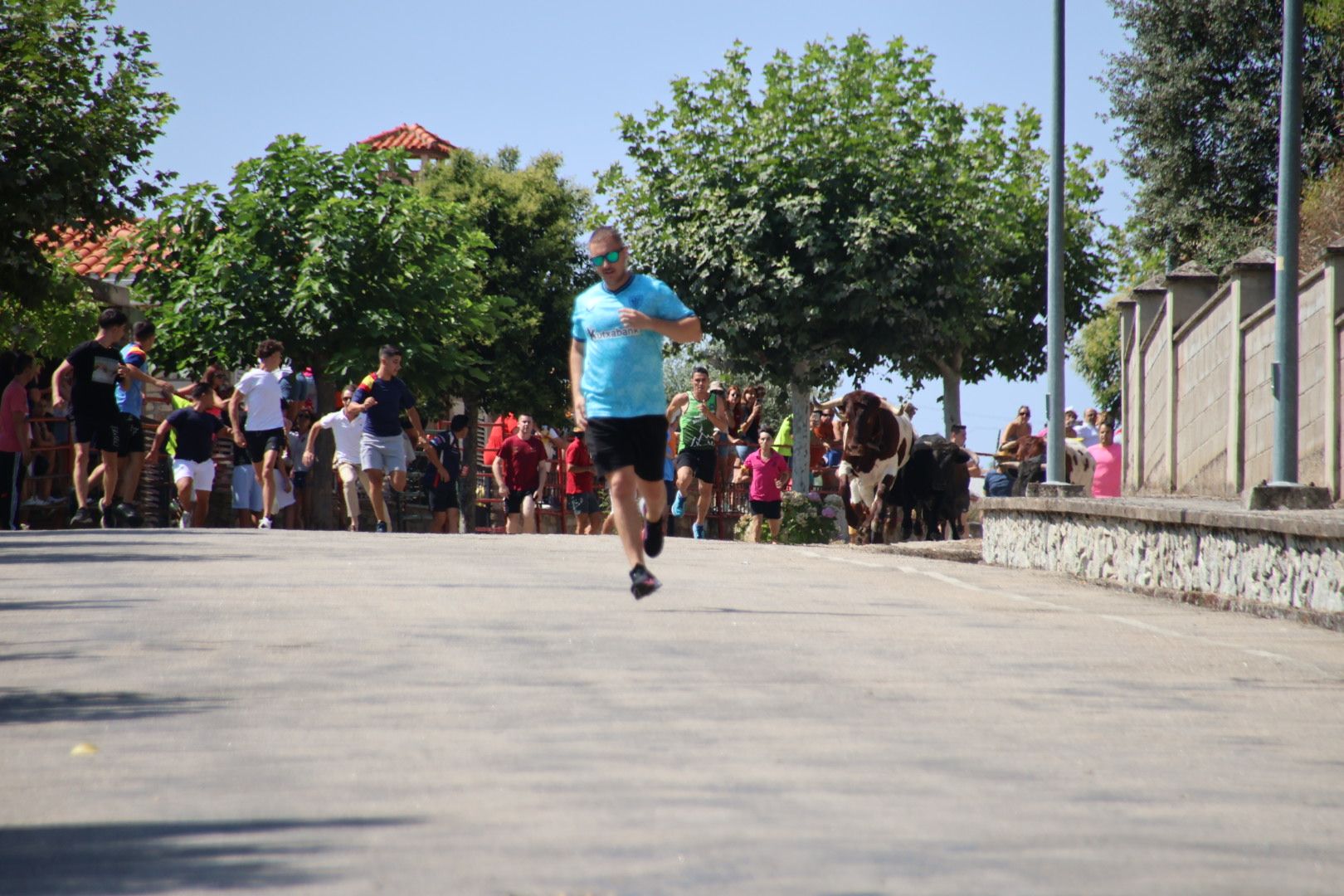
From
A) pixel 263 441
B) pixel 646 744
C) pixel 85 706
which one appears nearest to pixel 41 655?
pixel 85 706

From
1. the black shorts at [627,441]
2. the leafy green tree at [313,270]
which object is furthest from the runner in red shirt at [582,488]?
the black shorts at [627,441]

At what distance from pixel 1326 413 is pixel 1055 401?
3.60 m

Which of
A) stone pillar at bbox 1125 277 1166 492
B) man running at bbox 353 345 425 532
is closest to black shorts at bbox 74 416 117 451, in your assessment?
man running at bbox 353 345 425 532

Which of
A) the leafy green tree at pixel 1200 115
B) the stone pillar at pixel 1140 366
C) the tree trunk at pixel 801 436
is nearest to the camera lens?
the stone pillar at pixel 1140 366

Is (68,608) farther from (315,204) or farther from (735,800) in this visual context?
(315,204)

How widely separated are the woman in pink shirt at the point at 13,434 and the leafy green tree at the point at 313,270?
45.2 ft

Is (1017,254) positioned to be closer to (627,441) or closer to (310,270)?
(310,270)

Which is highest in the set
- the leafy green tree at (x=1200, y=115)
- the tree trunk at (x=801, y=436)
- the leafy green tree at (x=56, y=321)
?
the leafy green tree at (x=1200, y=115)

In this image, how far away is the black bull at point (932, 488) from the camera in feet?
78.1

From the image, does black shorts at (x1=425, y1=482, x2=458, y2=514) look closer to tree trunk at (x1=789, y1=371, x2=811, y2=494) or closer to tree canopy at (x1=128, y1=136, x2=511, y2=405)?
tree canopy at (x1=128, y1=136, x2=511, y2=405)

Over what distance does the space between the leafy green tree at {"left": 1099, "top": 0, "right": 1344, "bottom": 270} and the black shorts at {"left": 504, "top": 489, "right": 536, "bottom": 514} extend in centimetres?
1899

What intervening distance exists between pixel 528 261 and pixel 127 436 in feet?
152

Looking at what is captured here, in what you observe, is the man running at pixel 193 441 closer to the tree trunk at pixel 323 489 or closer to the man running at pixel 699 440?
the man running at pixel 699 440

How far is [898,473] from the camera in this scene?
77.3 feet
